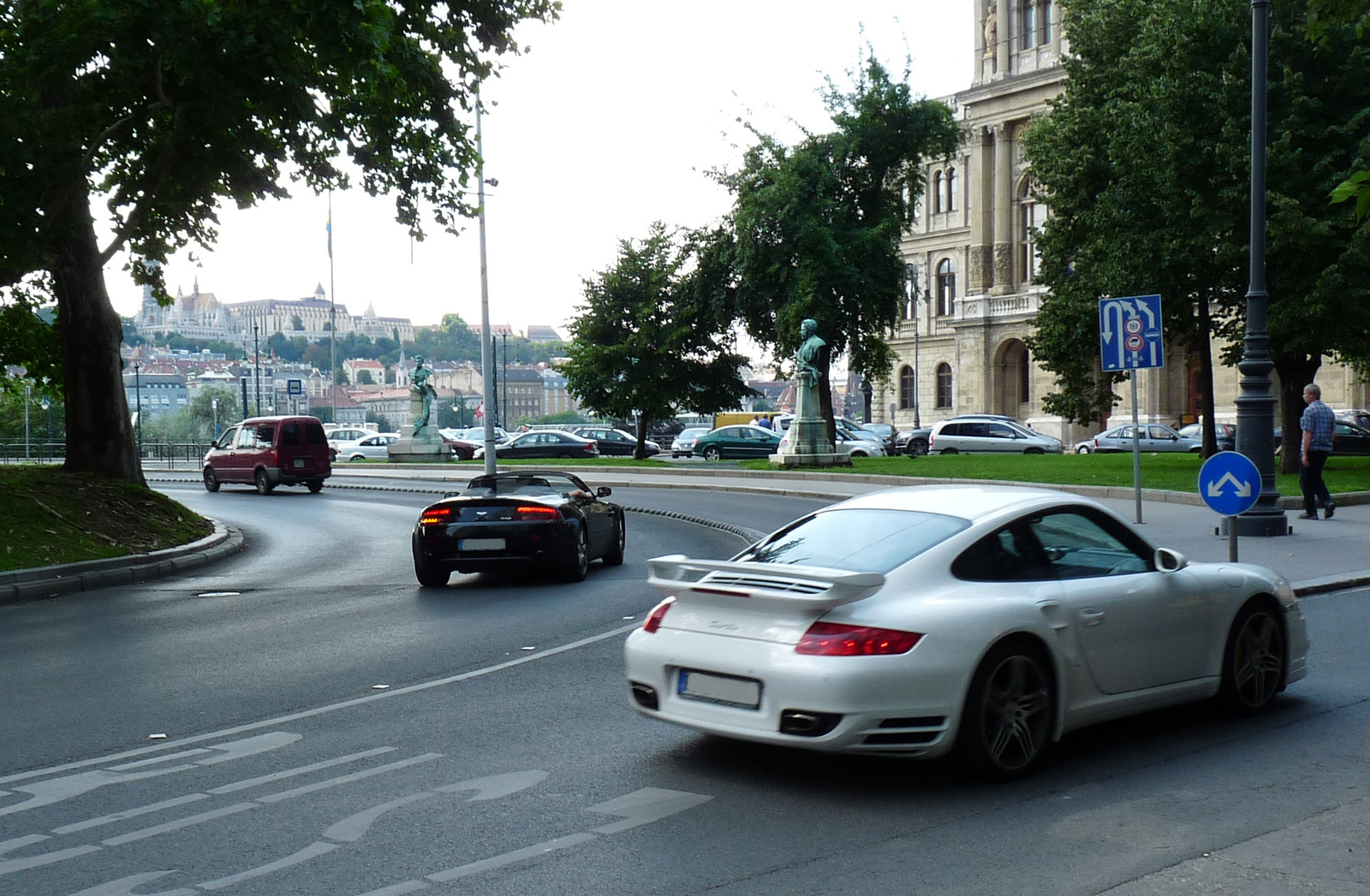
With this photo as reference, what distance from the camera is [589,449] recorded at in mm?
56594

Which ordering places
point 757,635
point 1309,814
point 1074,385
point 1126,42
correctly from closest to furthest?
point 1309,814, point 757,635, point 1126,42, point 1074,385

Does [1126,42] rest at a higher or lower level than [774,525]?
higher

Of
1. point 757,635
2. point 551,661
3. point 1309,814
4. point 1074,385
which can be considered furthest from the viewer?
point 1074,385

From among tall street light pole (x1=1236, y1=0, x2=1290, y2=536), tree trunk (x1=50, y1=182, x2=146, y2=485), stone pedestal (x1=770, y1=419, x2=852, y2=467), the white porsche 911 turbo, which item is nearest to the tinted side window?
the white porsche 911 turbo

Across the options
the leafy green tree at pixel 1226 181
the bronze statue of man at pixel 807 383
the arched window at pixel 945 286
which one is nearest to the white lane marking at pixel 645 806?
the leafy green tree at pixel 1226 181

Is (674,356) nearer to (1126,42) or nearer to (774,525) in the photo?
(1126,42)

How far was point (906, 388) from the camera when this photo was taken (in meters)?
85.6

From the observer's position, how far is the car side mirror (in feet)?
22.5

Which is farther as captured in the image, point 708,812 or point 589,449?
Answer: point 589,449

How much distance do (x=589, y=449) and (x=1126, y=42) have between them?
92.1 ft

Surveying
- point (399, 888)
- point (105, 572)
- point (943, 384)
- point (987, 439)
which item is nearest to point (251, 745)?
point (399, 888)

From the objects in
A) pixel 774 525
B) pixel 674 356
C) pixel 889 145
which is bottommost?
pixel 774 525

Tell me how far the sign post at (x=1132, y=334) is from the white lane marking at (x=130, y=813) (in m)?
13.1

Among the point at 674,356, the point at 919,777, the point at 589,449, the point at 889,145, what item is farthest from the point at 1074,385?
the point at 919,777
